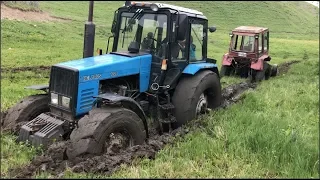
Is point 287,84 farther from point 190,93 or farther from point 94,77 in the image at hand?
point 94,77

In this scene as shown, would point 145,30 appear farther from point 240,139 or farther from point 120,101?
point 240,139

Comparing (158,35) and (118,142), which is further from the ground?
(158,35)

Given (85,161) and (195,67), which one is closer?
(85,161)

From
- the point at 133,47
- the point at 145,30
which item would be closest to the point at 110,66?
the point at 133,47

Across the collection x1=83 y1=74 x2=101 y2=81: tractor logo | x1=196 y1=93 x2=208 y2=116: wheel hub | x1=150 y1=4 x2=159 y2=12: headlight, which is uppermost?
x1=150 y1=4 x2=159 y2=12: headlight

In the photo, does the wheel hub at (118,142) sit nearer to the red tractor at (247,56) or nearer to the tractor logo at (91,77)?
the tractor logo at (91,77)

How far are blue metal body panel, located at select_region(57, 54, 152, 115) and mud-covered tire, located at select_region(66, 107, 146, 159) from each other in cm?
46

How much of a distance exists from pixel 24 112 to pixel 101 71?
1494 millimetres

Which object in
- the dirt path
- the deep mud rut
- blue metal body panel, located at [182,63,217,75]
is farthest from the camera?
the dirt path

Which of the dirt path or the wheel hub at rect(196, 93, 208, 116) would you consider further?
the dirt path

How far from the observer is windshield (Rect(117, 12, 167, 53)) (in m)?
7.12

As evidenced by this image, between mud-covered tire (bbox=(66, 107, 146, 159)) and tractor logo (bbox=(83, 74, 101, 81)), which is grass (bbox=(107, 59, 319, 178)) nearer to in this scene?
mud-covered tire (bbox=(66, 107, 146, 159))

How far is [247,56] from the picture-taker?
1568 cm

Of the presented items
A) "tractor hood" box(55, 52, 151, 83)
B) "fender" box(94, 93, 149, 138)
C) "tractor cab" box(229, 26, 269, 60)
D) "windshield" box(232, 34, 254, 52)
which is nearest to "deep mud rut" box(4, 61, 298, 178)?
"fender" box(94, 93, 149, 138)
